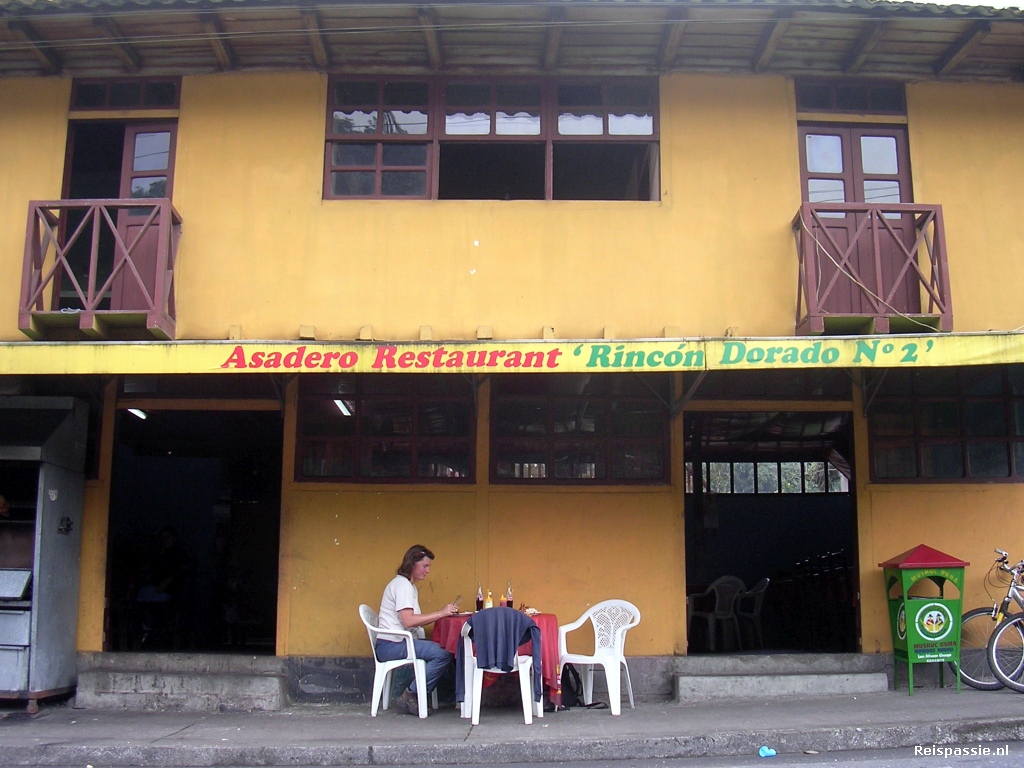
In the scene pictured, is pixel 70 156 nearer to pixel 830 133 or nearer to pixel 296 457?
pixel 296 457

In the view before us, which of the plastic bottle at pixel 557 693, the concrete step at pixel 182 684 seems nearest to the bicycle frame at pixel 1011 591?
the plastic bottle at pixel 557 693

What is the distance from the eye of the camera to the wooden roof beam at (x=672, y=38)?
8.90 m

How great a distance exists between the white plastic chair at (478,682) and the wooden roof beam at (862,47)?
650 cm

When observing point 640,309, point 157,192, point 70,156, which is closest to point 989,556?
point 640,309

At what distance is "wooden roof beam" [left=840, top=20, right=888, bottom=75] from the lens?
9.01 metres

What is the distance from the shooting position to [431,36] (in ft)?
29.9

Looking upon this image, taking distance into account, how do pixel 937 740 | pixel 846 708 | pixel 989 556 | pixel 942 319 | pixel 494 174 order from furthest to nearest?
pixel 494 174 → pixel 989 556 → pixel 942 319 → pixel 846 708 → pixel 937 740

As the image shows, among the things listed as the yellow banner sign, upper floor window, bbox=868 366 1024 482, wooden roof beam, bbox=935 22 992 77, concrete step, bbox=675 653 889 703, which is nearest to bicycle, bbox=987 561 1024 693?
concrete step, bbox=675 653 889 703

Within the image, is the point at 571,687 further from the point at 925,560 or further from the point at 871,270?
the point at 871,270

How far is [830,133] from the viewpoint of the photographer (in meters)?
9.68

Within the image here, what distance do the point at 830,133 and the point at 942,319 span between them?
2294mm

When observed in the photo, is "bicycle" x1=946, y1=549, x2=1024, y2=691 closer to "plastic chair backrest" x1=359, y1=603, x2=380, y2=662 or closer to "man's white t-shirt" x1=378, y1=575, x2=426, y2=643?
"man's white t-shirt" x1=378, y1=575, x2=426, y2=643

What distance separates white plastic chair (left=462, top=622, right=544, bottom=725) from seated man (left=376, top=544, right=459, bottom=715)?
0.23 metres

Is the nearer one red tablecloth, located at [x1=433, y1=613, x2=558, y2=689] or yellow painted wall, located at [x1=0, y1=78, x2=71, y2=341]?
red tablecloth, located at [x1=433, y1=613, x2=558, y2=689]
